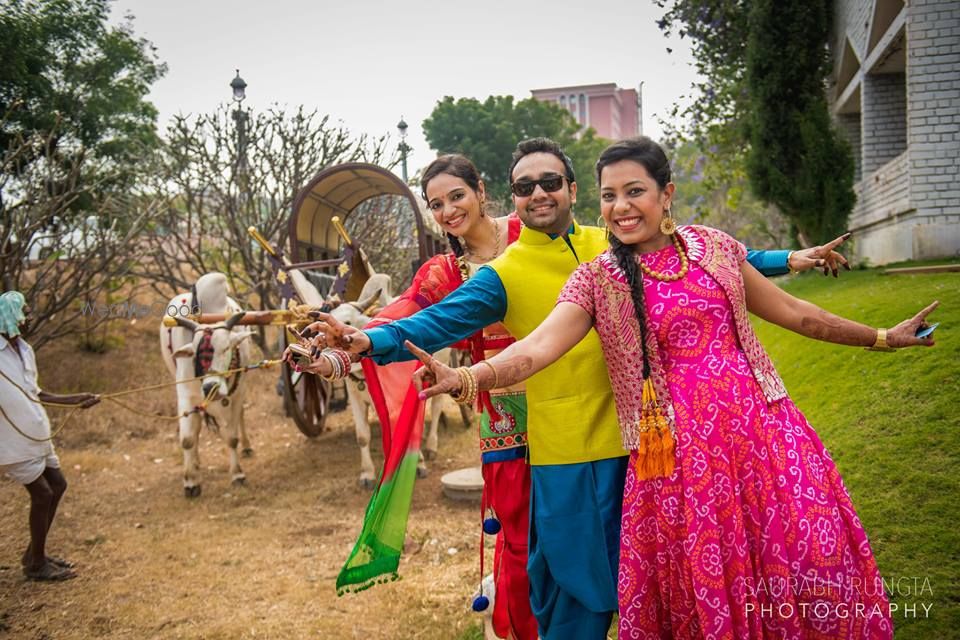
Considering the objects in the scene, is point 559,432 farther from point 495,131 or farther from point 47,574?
point 495,131

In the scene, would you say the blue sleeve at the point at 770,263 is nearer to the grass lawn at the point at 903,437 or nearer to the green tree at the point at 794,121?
the grass lawn at the point at 903,437

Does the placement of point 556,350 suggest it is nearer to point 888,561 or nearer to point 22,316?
point 888,561

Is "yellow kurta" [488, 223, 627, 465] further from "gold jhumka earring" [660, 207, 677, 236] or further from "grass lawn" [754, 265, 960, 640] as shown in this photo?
"grass lawn" [754, 265, 960, 640]

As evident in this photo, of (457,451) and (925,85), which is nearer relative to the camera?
(925,85)

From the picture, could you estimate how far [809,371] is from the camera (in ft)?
17.1

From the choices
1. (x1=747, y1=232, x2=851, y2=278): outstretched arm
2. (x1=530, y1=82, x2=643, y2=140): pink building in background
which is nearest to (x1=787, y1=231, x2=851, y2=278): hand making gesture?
(x1=747, y1=232, x2=851, y2=278): outstretched arm

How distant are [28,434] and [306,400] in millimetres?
3396

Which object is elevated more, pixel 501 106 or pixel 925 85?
pixel 501 106

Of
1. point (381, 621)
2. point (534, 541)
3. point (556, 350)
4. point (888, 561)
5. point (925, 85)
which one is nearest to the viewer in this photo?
point (556, 350)

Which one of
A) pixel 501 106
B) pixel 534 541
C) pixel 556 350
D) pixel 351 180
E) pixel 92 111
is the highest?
pixel 501 106

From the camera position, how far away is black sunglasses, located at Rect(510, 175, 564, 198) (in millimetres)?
2609

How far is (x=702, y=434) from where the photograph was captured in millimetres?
1959

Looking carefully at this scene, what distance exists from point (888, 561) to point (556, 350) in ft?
6.26

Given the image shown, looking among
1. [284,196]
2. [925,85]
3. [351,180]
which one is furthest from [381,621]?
[284,196]
